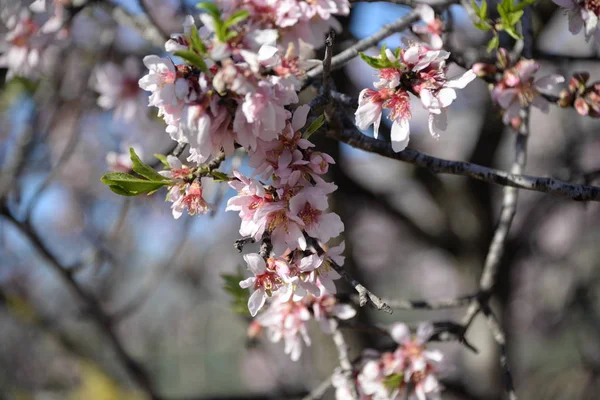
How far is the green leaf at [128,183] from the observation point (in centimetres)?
97

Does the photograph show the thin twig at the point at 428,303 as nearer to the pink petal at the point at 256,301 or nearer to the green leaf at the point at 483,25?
the pink petal at the point at 256,301

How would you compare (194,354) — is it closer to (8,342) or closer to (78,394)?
(78,394)

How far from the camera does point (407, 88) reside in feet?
3.37

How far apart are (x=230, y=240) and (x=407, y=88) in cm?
662

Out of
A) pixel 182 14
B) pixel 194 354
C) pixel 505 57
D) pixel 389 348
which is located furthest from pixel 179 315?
pixel 505 57

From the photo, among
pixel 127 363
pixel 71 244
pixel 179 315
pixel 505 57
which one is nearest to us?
pixel 505 57

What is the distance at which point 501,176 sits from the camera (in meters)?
1.14

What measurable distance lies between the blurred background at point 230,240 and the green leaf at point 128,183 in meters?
0.54

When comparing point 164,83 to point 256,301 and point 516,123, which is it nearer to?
point 256,301

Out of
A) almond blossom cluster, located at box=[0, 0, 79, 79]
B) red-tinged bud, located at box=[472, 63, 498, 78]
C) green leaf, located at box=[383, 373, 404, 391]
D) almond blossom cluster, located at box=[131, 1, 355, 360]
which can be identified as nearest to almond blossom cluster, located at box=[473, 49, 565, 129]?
red-tinged bud, located at box=[472, 63, 498, 78]

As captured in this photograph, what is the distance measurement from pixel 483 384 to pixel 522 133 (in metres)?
1.82

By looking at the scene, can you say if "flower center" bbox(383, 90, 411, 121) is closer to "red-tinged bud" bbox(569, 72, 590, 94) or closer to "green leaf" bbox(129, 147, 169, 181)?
"green leaf" bbox(129, 147, 169, 181)

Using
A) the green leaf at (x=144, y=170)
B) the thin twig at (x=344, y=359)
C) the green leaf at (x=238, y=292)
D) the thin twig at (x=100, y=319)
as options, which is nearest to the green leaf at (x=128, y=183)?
the green leaf at (x=144, y=170)

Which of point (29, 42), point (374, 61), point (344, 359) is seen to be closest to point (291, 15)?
point (374, 61)
